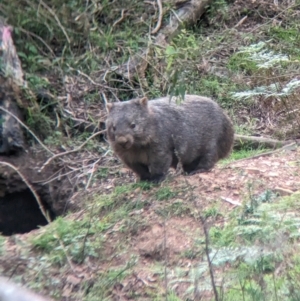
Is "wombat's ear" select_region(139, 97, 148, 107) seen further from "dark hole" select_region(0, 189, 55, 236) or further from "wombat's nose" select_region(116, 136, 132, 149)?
"dark hole" select_region(0, 189, 55, 236)

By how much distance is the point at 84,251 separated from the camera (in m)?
4.95

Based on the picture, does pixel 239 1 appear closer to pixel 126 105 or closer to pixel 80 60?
pixel 80 60

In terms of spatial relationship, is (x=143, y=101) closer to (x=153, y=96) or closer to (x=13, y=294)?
(x=153, y=96)

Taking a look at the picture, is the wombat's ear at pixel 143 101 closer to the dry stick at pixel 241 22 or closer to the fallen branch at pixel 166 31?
the fallen branch at pixel 166 31

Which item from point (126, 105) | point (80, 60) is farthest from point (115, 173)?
point (80, 60)

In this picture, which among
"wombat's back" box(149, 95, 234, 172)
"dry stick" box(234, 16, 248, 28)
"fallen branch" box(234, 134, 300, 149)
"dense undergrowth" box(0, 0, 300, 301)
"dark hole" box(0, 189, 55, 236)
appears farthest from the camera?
"dry stick" box(234, 16, 248, 28)

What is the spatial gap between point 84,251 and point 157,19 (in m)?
5.27

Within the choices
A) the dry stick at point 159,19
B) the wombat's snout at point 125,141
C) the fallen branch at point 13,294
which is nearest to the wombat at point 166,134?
the wombat's snout at point 125,141

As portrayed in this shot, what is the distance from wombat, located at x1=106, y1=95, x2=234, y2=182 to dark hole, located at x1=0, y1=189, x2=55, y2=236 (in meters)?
2.17

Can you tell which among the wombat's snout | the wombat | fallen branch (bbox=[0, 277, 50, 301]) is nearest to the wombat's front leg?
the wombat

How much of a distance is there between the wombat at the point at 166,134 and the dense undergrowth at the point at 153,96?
27 centimetres

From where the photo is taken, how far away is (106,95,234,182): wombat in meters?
6.03

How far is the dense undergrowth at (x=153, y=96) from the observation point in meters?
4.03

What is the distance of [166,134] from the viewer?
626 centimetres
